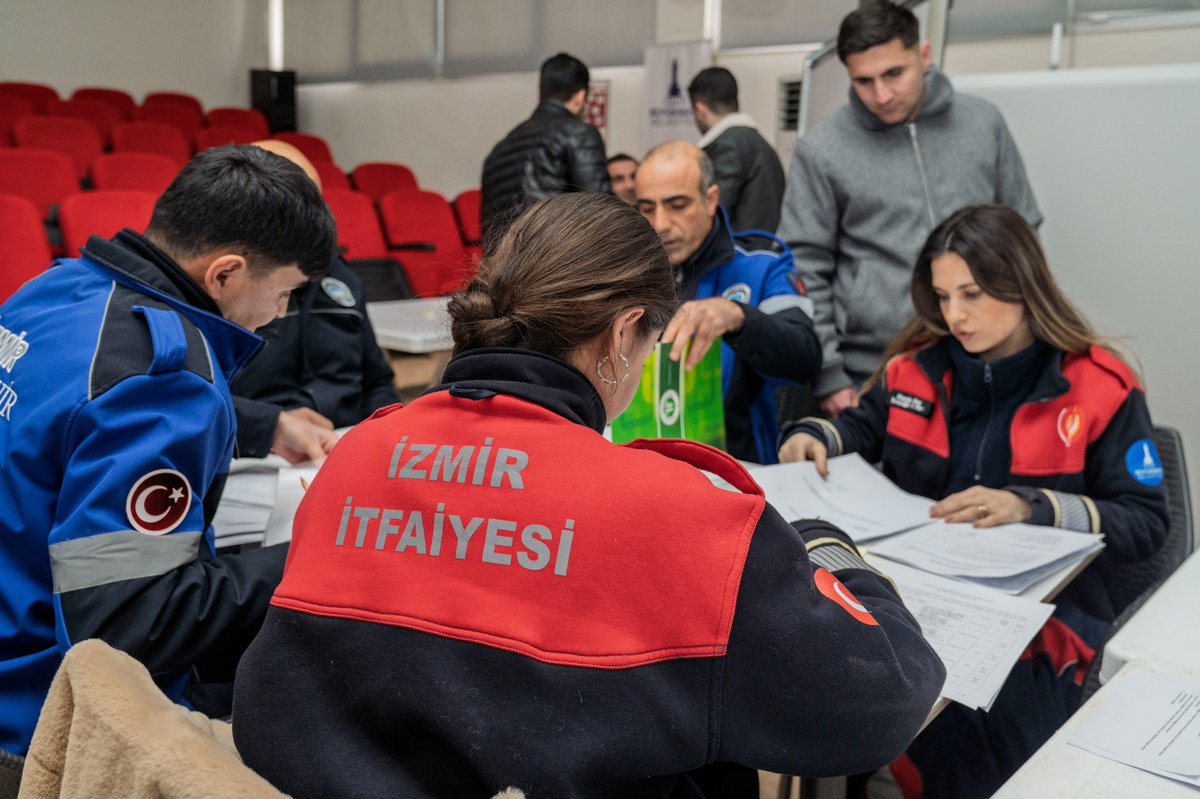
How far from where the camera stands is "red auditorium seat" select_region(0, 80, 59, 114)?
6797 millimetres

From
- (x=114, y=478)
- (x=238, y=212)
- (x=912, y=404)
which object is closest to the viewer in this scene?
(x=114, y=478)

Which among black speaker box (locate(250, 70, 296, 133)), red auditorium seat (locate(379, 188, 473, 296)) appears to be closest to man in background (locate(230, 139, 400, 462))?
red auditorium seat (locate(379, 188, 473, 296))

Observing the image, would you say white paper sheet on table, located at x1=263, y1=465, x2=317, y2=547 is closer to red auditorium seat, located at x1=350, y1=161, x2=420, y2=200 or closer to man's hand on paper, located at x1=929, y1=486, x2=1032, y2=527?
man's hand on paper, located at x1=929, y1=486, x2=1032, y2=527

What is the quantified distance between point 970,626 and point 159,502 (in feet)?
3.08

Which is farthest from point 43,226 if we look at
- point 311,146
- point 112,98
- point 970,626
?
point 112,98

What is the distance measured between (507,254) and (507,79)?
7.53m

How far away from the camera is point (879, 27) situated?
2.32 m

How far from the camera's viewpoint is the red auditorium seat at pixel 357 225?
5.42 m

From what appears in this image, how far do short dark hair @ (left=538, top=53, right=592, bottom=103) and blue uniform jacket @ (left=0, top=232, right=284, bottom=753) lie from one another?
3.10 metres

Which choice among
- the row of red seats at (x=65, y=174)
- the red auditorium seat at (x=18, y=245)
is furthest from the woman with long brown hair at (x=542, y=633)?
the row of red seats at (x=65, y=174)

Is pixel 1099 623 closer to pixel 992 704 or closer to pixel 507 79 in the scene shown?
pixel 992 704

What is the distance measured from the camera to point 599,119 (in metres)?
7.67

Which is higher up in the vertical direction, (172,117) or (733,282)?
(172,117)

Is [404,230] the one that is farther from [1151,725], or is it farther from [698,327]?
[1151,725]
